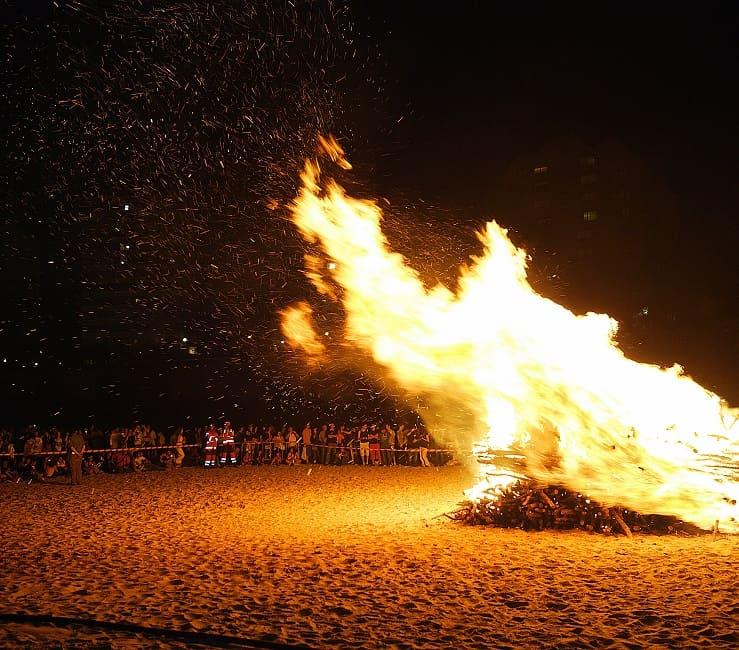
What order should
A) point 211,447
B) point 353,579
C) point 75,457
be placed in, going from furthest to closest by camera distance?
point 211,447 < point 75,457 < point 353,579

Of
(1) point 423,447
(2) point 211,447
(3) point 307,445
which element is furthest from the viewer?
(3) point 307,445

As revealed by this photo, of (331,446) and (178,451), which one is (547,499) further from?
(178,451)

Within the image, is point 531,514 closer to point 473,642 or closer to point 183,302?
point 473,642

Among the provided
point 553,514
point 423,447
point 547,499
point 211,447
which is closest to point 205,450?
point 211,447

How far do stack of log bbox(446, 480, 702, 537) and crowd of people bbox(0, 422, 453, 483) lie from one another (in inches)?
457

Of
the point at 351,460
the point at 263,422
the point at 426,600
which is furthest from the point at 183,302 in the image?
the point at 426,600

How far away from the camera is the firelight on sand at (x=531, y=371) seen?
1089 cm

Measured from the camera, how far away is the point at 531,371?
11.5m

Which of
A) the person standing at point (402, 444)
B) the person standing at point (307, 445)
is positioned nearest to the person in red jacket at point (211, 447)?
the person standing at point (307, 445)

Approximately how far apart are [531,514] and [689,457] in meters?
2.70

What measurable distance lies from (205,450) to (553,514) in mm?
14482

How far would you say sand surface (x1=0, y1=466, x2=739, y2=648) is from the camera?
622 cm

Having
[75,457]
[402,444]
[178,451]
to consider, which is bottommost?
[75,457]

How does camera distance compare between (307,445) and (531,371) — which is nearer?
(531,371)
